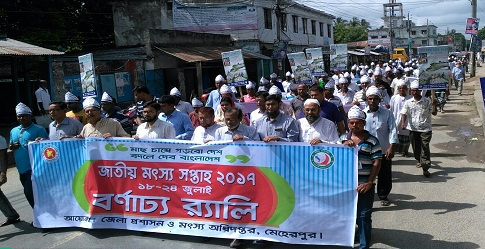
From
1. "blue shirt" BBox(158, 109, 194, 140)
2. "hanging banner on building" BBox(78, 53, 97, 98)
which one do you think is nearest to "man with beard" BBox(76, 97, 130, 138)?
"blue shirt" BBox(158, 109, 194, 140)

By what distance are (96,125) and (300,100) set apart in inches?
140

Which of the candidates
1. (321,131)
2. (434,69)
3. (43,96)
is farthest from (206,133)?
(43,96)

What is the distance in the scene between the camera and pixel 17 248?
18.4 feet

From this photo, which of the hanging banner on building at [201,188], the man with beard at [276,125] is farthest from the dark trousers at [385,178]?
the hanging banner on building at [201,188]

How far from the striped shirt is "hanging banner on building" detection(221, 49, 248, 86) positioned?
7210mm

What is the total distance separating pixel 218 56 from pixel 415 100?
1617 cm

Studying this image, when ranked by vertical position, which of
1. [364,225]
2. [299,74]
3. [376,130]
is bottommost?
[364,225]

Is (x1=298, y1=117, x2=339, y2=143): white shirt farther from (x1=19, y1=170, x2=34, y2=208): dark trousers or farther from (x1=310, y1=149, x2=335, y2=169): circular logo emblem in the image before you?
(x1=19, y1=170, x2=34, y2=208): dark trousers

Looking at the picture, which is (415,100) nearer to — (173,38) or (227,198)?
(227,198)

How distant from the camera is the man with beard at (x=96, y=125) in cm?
591

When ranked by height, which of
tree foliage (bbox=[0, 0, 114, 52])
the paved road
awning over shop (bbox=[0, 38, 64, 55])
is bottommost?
the paved road

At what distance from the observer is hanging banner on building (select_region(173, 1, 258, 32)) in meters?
30.8

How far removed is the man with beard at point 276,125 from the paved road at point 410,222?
1307mm

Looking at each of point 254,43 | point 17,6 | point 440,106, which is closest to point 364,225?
point 440,106
